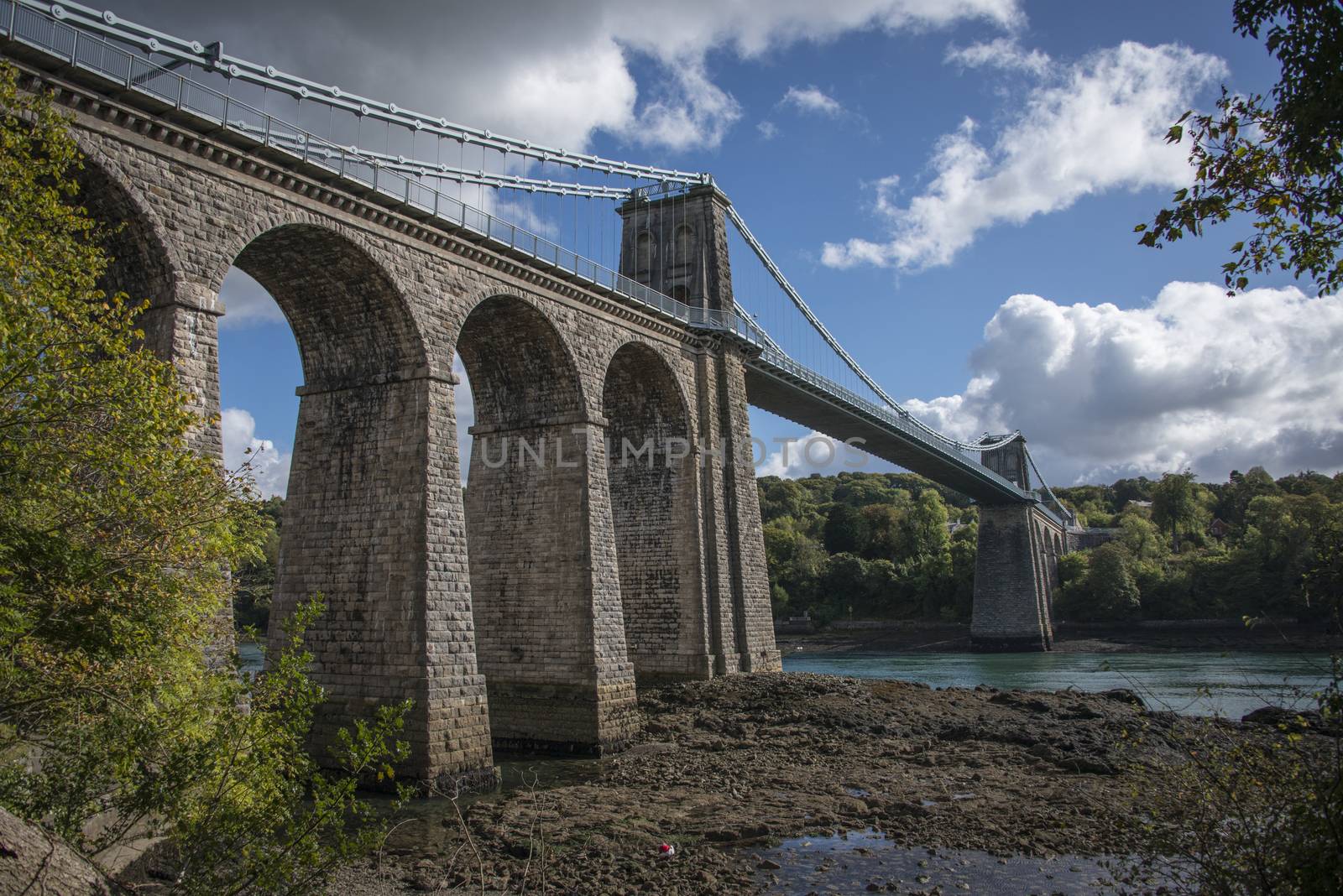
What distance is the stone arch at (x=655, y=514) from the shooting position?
2347cm

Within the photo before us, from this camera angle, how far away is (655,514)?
24.3 m

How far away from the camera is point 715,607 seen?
23.7m

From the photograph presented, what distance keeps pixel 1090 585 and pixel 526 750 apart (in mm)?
53505

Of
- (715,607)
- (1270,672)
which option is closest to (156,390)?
(715,607)

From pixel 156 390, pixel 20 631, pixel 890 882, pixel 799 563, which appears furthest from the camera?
pixel 799 563

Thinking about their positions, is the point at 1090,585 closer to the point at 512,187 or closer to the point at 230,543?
the point at 512,187

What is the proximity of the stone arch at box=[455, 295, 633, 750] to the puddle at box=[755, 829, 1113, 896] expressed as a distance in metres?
7.68

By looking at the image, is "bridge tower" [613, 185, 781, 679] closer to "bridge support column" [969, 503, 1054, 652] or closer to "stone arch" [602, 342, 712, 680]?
"stone arch" [602, 342, 712, 680]

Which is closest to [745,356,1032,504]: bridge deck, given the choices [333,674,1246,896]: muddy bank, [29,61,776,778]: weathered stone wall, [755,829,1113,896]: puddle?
[29,61,776,778]: weathered stone wall

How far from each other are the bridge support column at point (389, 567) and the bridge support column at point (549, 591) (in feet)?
11.5

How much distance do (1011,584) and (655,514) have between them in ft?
138

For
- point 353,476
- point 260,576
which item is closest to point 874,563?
point 260,576

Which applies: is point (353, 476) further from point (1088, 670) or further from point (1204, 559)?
point (1204, 559)

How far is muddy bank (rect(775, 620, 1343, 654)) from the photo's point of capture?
50.5 metres
